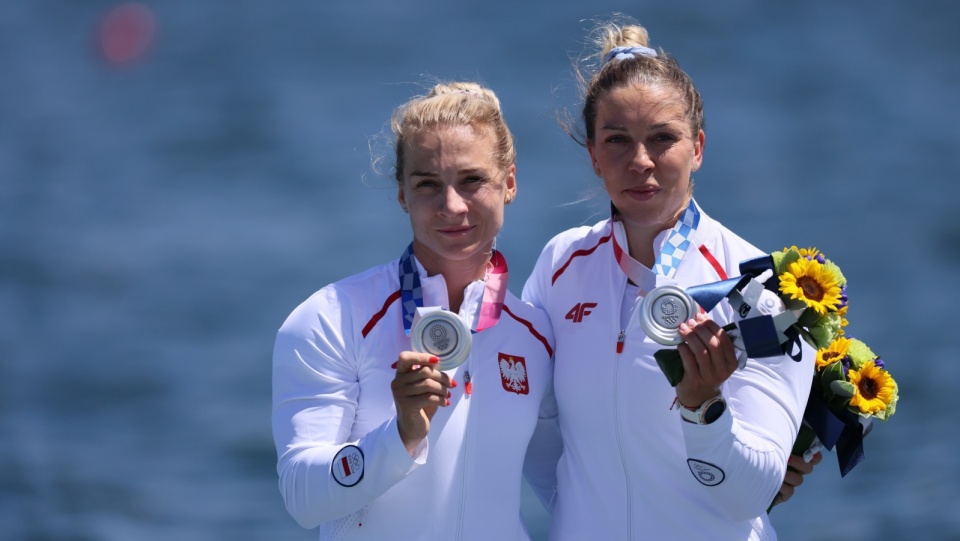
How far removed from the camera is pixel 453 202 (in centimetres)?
314

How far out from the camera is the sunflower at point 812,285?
2.92 m

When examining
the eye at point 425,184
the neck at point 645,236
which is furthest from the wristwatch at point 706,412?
the eye at point 425,184

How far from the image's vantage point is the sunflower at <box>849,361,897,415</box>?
3336 millimetres

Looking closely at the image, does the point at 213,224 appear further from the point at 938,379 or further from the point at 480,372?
the point at 480,372

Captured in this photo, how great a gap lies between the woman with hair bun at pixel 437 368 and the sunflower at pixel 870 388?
821 mm

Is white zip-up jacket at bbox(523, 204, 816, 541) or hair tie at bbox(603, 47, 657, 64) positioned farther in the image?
hair tie at bbox(603, 47, 657, 64)

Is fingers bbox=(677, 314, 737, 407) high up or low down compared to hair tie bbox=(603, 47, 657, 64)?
down

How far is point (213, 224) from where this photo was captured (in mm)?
10930

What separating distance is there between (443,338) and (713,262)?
78 centimetres

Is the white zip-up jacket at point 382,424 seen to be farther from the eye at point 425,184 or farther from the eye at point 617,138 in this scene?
the eye at point 617,138

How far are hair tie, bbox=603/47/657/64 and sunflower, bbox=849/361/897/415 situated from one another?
1016 millimetres

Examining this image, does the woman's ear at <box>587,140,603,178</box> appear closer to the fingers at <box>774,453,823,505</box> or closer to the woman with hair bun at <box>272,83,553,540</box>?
the woman with hair bun at <box>272,83,553,540</box>

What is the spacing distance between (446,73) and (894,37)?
4.62 m

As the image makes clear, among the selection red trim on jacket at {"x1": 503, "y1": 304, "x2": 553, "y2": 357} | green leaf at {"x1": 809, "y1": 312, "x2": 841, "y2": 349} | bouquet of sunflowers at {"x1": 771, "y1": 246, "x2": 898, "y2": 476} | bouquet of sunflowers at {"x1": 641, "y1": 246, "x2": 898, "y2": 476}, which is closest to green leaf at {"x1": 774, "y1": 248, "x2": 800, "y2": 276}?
bouquet of sunflowers at {"x1": 641, "y1": 246, "x2": 898, "y2": 476}
